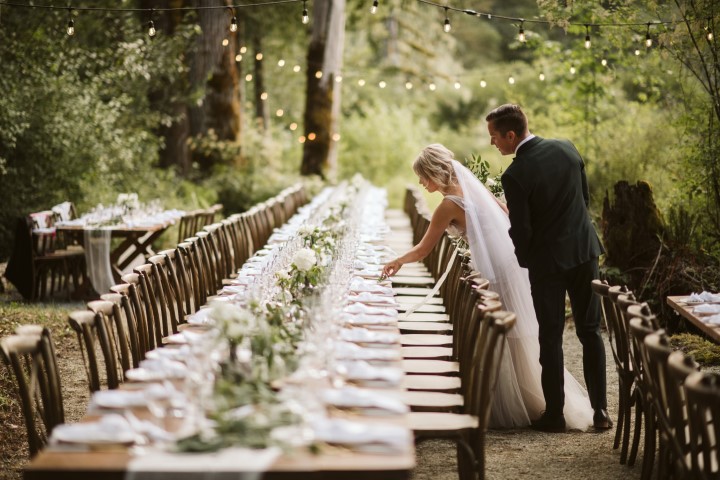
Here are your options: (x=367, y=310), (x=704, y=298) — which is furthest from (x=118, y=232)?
(x=704, y=298)

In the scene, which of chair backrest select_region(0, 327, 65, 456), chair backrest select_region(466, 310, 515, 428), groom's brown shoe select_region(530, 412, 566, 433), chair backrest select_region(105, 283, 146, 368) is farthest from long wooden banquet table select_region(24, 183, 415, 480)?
groom's brown shoe select_region(530, 412, 566, 433)

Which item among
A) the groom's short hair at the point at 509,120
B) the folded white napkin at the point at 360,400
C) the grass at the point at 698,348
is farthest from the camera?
the grass at the point at 698,348

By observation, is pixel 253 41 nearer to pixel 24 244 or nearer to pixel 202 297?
pixel 24 244

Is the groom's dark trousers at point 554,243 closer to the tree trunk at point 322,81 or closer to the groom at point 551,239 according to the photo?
the groom at point 551,239

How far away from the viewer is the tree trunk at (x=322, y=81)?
19938mm

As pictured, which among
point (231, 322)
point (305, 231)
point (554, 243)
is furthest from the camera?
point (305, 231)

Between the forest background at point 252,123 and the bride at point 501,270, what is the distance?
3.52 metres

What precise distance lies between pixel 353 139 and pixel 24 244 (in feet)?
64.4

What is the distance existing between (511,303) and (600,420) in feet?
3.13

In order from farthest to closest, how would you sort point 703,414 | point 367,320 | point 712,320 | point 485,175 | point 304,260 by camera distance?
point 485,175 < point 304,260 < point 367,320 < point 712,320 < point 703,414

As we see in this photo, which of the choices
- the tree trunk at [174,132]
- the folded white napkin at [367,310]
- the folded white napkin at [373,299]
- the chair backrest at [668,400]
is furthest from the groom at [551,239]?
the tree trunk at [174,132]

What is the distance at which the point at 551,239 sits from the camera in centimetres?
564

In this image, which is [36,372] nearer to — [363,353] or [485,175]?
[363,353]

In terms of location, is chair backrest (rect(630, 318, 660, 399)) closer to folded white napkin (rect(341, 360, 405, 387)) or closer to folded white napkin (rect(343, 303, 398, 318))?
folded white napkin (rect(341, 360, 405, 387))
